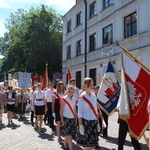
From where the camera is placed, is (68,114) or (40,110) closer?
(68,114)

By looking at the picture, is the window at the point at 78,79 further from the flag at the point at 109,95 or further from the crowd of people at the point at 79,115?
the flag at the point at 109,95

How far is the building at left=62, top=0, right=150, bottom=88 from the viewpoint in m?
16.3

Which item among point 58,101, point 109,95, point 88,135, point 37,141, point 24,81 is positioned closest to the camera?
point 88,135

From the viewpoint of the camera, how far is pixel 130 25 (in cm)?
1762

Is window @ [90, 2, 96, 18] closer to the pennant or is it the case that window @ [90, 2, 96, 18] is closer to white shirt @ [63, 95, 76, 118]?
white shirt @ [63, 95, 76, 118]

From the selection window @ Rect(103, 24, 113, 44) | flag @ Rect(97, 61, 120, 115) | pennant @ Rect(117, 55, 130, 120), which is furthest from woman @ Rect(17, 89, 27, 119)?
pennant @ Rect(117, 55, 130, 120)

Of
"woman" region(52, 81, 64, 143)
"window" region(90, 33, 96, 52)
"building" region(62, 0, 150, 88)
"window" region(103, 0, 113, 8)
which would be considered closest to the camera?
"woman" region(52, 81, 64, 143)

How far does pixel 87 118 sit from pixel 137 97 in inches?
44.0

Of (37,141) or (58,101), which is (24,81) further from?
→ (37,141)

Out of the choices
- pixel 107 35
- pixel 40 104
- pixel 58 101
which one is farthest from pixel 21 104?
pixel 107 35

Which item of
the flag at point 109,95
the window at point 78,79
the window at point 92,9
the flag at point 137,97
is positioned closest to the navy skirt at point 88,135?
the flag at point 137,97

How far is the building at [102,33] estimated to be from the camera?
53.4 ft

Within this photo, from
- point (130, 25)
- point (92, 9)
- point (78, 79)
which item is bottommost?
point (78, 79)

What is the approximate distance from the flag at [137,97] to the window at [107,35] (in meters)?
14.5
